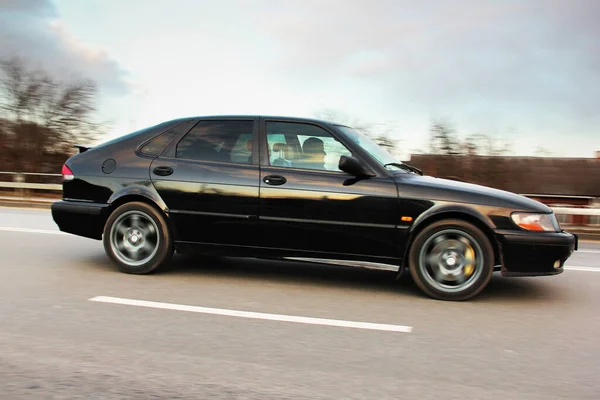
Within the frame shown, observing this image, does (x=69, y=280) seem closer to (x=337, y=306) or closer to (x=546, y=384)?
(x=337, y=306)

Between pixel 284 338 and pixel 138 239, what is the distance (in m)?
2.59

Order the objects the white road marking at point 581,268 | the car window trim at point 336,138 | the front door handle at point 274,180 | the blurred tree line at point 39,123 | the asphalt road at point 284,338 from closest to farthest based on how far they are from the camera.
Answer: the asphalt road at point 284,338
the car window trim at point 336,138
the front door handle at point 274,180
the white road marking at point 581,268
the blurred tree line at point 39,123

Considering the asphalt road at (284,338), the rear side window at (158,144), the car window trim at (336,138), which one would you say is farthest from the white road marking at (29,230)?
the car window trim at (336,138)

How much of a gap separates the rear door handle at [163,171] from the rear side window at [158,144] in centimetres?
19

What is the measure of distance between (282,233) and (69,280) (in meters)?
2.19

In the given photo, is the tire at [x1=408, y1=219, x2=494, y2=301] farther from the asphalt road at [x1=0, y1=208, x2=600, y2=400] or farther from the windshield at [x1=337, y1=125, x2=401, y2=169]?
the windshield at [x1=337, y1=125, x2=401, y2=169]

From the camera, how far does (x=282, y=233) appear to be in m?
5.35

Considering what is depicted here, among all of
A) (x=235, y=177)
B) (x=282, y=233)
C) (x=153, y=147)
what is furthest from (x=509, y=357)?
(x=153, y=147)

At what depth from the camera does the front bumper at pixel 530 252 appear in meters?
4.94

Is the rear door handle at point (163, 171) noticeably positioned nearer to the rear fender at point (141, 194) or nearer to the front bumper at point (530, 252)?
the rear fender at point (141, 194)

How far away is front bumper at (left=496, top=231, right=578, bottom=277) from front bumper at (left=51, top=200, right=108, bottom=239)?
13.2ft

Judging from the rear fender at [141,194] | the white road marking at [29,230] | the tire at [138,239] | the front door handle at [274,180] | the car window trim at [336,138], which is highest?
the car window trim at [336,138]

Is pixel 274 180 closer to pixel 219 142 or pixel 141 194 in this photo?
pixel 219 142

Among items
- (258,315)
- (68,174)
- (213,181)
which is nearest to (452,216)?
(258,315)
